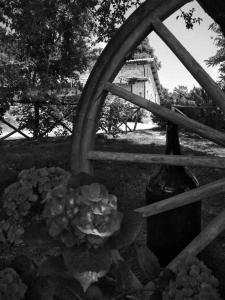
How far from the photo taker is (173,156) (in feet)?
6.63

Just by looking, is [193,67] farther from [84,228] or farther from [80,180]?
[84,228]

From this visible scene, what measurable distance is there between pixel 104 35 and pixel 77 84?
142 inches

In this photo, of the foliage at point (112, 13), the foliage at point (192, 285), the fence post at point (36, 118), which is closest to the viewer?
the foliage at point (192, 285)

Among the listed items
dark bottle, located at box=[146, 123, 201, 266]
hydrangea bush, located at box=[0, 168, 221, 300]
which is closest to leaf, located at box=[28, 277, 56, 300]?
hydrangea bush, located at box=[0, 168, 221, 300]

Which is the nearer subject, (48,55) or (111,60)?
(111,60)

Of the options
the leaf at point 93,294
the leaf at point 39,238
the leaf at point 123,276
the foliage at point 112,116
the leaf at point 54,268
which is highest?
the leaf at point 39,238

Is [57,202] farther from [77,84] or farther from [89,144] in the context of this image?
[77,84]

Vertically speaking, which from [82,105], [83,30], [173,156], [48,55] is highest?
[83,30]

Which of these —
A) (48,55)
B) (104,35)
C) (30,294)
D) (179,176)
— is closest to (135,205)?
(179,176)

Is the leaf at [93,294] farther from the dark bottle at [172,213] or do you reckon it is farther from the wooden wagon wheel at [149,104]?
the dark bottle at [172,213]

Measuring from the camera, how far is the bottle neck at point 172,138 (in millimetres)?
2107

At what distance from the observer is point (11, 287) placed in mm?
972

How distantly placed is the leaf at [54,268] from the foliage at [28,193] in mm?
224

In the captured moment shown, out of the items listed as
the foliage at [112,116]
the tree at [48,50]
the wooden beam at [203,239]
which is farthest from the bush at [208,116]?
the wooden beam at [203,239]
